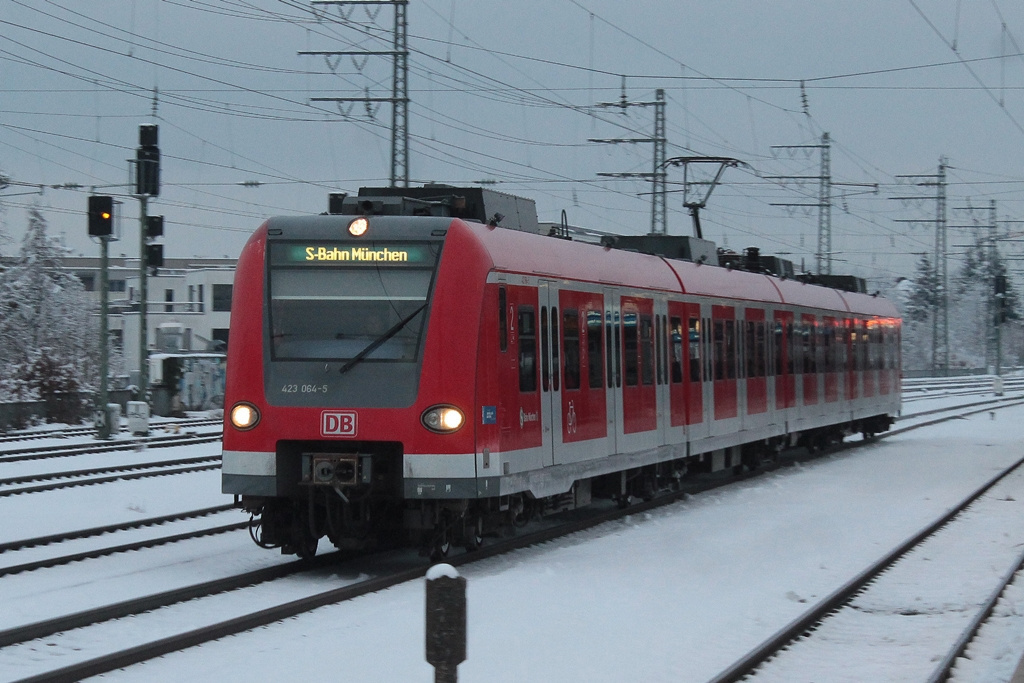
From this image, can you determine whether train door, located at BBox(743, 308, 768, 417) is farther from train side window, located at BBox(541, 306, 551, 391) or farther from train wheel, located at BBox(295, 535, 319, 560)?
train wheel, located at BBox(295, 535, 319, 560)

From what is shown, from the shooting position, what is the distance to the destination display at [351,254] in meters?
11.9

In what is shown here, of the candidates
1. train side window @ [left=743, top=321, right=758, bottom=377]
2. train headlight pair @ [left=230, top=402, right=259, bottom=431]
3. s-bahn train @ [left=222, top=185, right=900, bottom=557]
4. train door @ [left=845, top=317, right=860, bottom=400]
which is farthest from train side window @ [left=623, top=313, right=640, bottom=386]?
train door @ [left=845, top=317, right=860, bottom=400]

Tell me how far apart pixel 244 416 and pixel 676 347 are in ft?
24.2

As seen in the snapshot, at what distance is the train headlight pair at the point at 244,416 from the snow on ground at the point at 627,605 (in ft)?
6.39

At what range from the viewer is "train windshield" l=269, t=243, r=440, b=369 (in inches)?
462

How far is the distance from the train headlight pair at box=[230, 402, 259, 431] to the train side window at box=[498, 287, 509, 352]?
83.8 inches

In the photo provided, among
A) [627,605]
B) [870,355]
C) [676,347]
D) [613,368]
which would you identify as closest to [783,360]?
[676,347]

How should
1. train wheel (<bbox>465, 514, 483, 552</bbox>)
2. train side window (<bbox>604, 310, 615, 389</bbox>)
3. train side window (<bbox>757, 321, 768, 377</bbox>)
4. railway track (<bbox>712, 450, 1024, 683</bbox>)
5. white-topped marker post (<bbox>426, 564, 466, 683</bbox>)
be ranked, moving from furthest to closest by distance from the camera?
train side window (<bbox>757, 321, 768, 377</bbox>), train side window (<bbox>604, 310, 615, 389</bbox>), train wheel (<bbox>465, 514, 483, 552</bbox>), railway track (<bbox>712, 450, 1024, 683</bbox>), white-topped marker post (<bbox>426, 564, 466, 683</bbox>)

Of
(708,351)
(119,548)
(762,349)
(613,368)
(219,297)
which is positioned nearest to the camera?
(119,548)

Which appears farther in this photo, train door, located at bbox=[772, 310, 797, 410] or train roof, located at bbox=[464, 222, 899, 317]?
train door, located at bbox=[772, 310, 797, 410]

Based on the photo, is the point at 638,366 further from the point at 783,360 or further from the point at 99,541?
the point at 783,360

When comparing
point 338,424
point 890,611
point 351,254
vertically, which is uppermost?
point 351,254

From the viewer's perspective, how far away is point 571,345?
14094 mm

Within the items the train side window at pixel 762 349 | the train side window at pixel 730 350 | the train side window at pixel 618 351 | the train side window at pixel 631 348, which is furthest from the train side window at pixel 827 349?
the train side window at pixel 618 351
